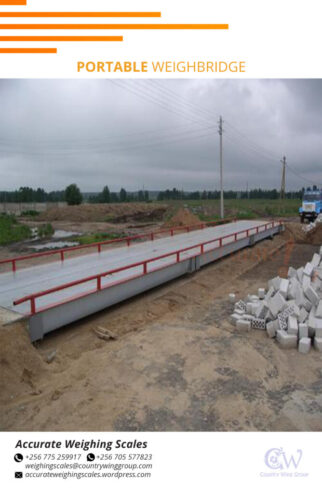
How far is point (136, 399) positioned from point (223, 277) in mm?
7038

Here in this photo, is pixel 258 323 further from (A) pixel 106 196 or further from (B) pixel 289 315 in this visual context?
(A) pixel 106 196

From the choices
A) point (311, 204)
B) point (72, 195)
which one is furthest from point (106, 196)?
point (311, 204)

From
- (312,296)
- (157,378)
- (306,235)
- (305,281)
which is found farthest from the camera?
(306,235)

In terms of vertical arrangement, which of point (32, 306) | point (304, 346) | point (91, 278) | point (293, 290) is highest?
point (91, 278)

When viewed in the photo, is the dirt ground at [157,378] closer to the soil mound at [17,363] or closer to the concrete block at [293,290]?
the soil mound at [17,363]

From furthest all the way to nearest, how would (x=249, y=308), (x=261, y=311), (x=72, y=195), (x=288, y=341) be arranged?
(x=72, y=195) < (x=249, y=308) < (x=261, y=311) < (x=288, y=341)

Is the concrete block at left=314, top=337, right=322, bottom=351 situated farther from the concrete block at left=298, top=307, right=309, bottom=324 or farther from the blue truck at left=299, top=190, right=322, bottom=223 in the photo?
the blue truck at left=299, top=190, right=322, bottom=223

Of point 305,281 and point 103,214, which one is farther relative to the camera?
point 103,214

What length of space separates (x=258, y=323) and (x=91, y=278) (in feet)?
11.3

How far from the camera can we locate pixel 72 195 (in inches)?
2200

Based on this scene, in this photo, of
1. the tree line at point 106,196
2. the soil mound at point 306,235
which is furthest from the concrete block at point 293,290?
the tree line at point 106,196

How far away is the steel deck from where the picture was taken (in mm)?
5625

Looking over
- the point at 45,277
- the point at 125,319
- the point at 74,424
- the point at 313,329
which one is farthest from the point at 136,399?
the point at 45,277

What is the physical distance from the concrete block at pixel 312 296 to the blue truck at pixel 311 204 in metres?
21.0
